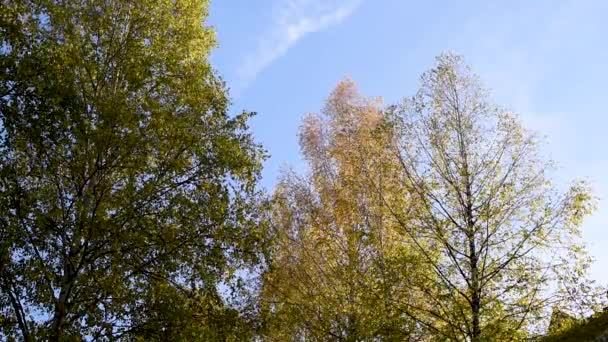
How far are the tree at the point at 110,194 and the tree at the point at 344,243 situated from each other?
230 centimetres

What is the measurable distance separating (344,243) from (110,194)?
8.09 meters

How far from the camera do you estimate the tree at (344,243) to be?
46.4 feet

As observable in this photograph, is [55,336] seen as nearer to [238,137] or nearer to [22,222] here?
[22,222]

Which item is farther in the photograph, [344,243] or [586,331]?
[344,243]

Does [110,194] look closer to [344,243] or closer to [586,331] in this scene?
[344,243]

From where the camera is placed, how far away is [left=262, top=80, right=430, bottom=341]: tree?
14.2 metres

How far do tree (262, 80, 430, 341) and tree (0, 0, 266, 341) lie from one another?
7.55 ft

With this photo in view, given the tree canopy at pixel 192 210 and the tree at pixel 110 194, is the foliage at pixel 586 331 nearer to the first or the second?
the tree canopy at pixel 192 210

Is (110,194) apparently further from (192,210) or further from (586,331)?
(586,331)

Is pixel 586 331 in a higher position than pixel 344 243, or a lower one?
lower

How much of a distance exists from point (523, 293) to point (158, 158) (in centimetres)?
882

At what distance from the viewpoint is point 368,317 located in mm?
14352

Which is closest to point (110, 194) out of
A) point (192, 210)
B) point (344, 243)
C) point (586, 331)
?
point (192, 210)

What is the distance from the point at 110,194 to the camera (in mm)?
12156
